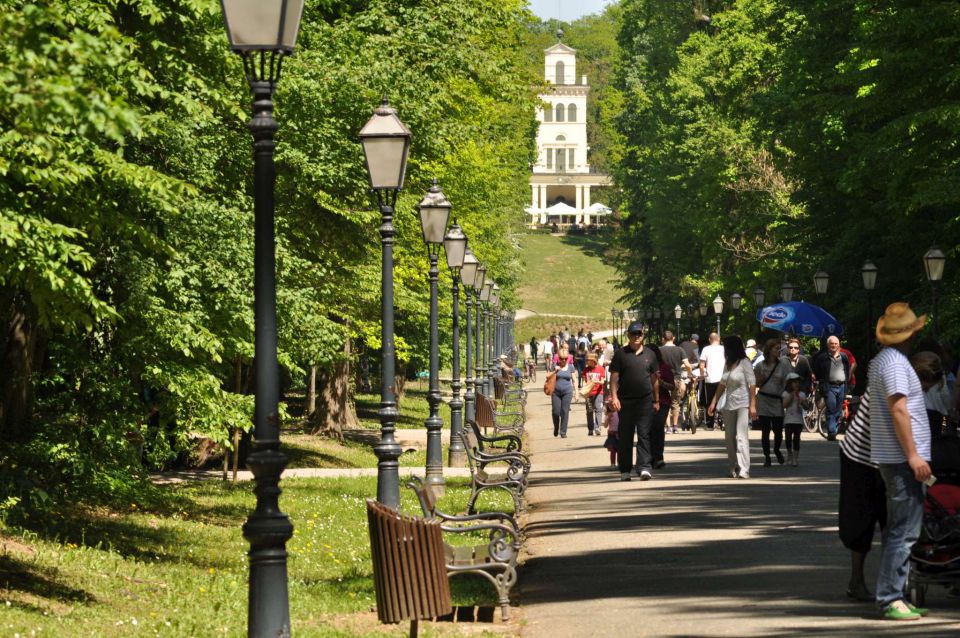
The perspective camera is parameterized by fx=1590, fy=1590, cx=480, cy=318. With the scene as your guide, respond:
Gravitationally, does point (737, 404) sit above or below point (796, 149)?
below

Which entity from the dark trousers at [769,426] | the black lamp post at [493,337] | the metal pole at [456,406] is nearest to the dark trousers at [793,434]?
the dark trousers at [769,426]

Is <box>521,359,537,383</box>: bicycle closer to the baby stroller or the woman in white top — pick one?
the woman in white top

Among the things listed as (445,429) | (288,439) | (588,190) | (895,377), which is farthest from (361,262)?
(588,190)

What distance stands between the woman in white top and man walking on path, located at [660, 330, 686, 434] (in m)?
2.49

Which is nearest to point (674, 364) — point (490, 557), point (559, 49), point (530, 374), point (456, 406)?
point (456, 406)

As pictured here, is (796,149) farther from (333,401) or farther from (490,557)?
(490,557)

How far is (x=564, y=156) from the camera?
559 ft

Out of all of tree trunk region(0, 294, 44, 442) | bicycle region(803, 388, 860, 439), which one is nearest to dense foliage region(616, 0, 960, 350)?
bicycle region(803, 388, 860, 439)

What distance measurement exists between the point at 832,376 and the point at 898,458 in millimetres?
18095

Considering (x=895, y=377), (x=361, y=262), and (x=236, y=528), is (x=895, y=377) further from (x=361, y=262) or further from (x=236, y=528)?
(x=361, y=262)

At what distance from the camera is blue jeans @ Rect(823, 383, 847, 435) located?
2702cm

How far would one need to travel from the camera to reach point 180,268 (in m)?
14.7

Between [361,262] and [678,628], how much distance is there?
16362 millimetres

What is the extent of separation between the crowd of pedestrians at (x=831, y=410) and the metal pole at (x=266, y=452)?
3.62m
